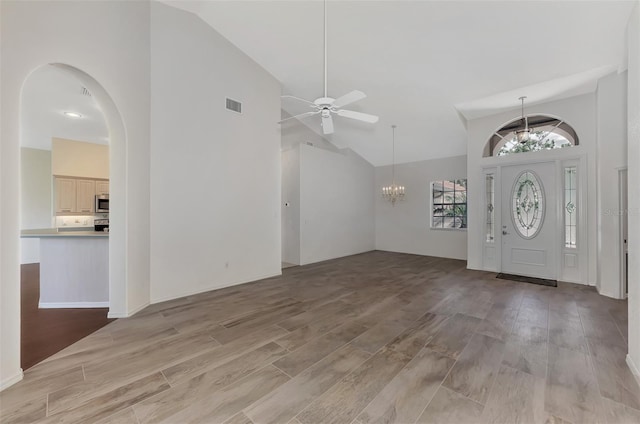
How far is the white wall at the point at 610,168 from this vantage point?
420cm

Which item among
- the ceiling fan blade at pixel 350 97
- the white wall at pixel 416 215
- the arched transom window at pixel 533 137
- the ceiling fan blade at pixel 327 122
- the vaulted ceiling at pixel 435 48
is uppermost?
the vaulted ceiling at pixel 435 48

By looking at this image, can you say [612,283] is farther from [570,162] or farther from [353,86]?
[353,86]

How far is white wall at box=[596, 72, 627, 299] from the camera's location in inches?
165

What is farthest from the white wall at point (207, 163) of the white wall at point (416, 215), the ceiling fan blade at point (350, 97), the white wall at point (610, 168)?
the white wall at point (610, 168)

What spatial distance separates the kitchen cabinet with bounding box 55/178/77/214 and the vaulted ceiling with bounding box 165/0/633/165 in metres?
5.55

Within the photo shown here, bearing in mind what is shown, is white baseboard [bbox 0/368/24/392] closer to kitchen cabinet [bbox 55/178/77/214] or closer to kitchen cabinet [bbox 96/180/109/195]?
kitchen cabinet [bbox 55/178/77/214]

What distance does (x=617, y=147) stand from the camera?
14.0 ft

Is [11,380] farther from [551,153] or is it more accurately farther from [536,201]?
[551,153]

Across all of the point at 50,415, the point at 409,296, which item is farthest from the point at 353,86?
the point at 50,415

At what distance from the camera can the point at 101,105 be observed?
3.30 m

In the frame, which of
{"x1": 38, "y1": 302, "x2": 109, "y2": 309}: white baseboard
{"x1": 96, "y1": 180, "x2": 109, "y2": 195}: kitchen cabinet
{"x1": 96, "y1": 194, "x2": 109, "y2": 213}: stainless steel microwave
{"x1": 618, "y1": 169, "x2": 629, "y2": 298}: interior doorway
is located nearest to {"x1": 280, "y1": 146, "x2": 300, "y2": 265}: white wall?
{"x1": 38, "y1": 302, "x2": 109, "y2": 309}: white baseboard

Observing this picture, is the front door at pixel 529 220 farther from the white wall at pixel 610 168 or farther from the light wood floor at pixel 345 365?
the light wood floor at pixel 345 365

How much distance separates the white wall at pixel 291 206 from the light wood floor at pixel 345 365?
9.67 feet

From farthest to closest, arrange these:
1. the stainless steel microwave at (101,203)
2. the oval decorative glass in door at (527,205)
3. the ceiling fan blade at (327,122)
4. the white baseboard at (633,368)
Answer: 1. the stainless steel microwave at (101,203)
2. the oval decorative glass in door at (527,205)
3. the ceiling fan blade at (327,122)
4. the white baseboard at (633,368)
